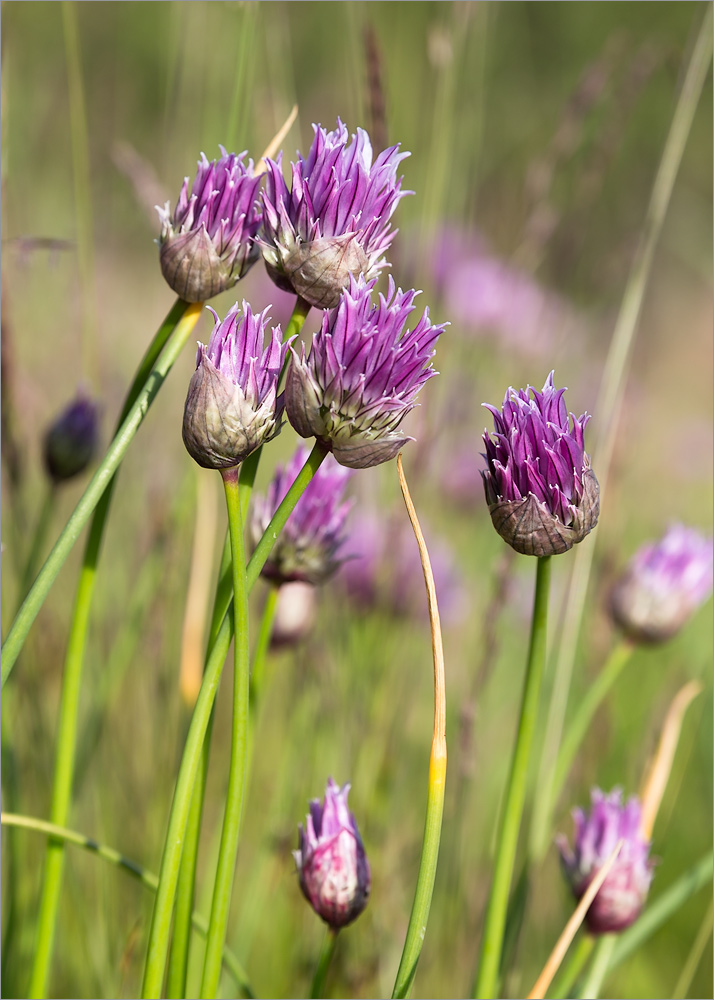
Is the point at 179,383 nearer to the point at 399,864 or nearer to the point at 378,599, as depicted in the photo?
the point at 378,599

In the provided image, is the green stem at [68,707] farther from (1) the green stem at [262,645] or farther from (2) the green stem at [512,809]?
(2) the green stem at [512,809]

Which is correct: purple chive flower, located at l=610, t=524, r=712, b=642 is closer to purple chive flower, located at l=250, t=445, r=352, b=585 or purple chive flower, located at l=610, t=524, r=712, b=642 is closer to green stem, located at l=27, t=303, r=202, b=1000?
purple chive flower, located at l=250, t=445, r=352, b=585

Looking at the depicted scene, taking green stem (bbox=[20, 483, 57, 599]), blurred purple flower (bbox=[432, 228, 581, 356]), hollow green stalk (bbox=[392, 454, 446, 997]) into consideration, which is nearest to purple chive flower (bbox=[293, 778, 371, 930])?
hollow green stalk (bbox=[392, 454, 446, 997])

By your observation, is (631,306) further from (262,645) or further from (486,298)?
(486,298)

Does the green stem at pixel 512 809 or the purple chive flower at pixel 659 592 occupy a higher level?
the purple chive flower at pixel 659 592

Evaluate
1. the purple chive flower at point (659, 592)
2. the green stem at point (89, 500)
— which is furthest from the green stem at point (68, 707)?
the purple chive flower at point (659, 592)

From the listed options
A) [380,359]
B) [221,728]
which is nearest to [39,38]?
[221,728]

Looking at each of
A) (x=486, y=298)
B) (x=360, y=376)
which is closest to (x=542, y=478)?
(x=360, y=376)
